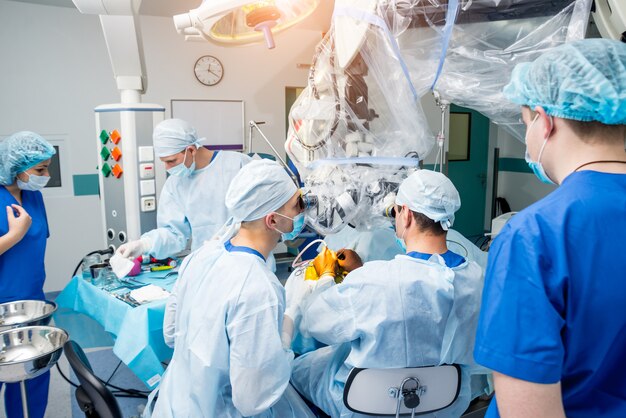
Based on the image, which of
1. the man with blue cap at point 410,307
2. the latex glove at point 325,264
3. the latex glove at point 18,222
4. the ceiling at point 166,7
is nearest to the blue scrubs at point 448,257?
the man with blue cap at point 410,307

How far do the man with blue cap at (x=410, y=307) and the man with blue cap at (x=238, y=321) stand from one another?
18 cm

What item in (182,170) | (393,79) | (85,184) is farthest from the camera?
(85,184)

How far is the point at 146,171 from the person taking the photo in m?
2.82

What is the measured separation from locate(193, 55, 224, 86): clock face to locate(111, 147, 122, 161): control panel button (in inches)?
79.5

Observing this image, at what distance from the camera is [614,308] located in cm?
84

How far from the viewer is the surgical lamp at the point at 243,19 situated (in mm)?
1802

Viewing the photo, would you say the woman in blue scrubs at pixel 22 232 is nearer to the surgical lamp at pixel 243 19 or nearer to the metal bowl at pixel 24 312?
the metal bowl at pixel 24 312

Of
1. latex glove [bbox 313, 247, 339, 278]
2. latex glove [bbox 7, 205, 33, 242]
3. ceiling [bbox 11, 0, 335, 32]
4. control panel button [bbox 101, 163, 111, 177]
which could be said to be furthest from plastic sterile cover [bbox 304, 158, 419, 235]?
ceiling [bbox 11, 0, 335, 32]

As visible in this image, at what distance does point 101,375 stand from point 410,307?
8.08 ft

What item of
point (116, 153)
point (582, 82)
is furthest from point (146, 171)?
point (582, 82)

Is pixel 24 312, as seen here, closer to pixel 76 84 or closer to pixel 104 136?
pixel 104 136

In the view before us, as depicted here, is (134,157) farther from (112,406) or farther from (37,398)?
(112,406)

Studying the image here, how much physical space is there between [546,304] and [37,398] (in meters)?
2.19

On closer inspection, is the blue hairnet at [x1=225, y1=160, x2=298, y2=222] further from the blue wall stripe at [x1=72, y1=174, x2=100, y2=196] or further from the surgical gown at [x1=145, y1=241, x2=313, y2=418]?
the blue wall stripe at [x1=72, y1=174, x2=100, y2=196]
